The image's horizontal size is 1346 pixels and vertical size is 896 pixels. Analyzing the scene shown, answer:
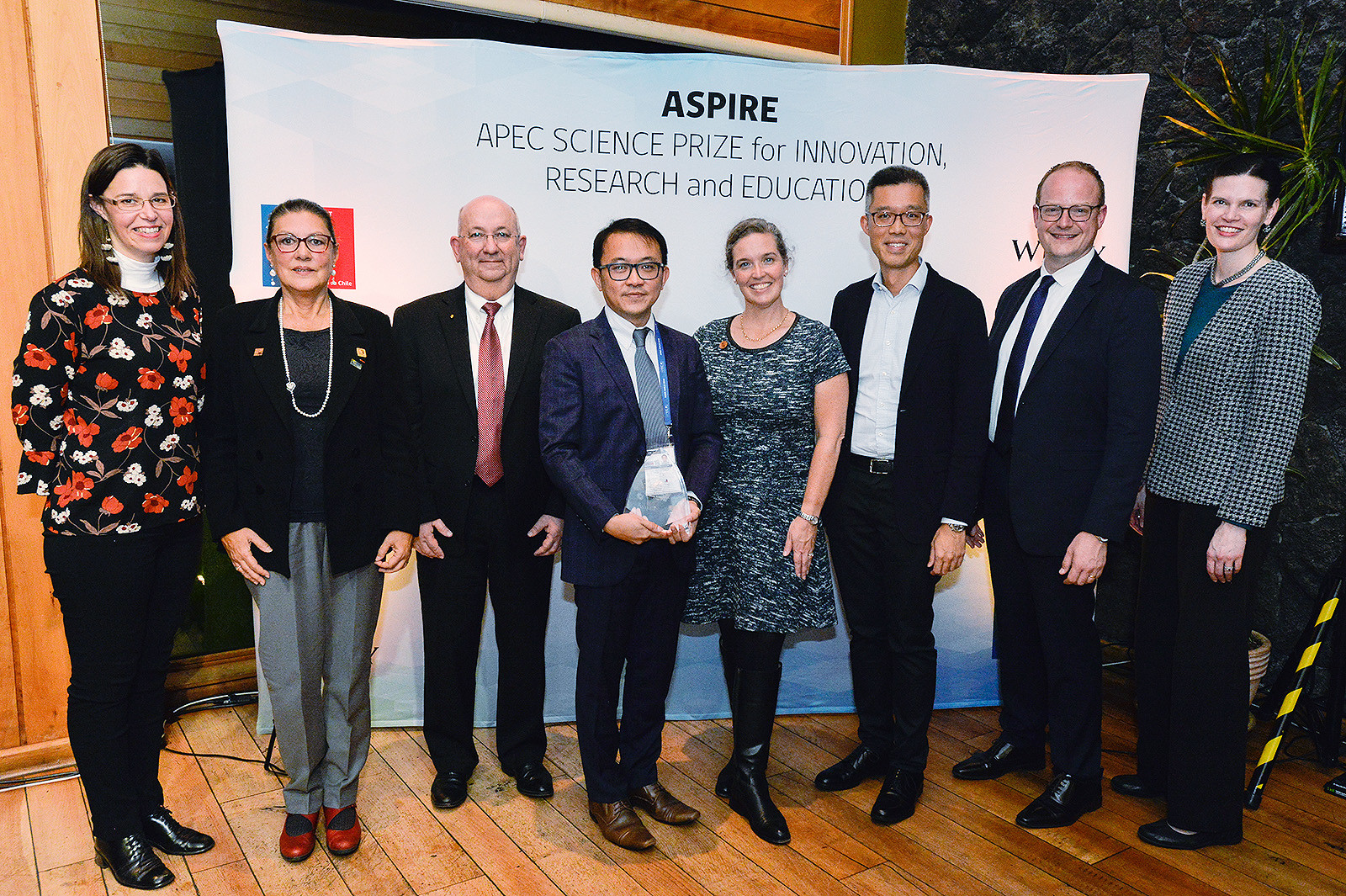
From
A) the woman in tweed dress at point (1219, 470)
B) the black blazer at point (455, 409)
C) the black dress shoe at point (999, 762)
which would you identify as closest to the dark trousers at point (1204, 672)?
the woman in tweed dress at point (1219, 470)

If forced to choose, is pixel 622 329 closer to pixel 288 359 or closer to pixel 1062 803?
pixel 288 359

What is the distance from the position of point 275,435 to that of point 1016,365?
2.08 metres

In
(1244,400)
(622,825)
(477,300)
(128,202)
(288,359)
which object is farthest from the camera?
(477,300)

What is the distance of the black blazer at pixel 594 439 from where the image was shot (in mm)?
2359

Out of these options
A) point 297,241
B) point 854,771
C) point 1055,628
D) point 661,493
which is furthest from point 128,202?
point 1055,628

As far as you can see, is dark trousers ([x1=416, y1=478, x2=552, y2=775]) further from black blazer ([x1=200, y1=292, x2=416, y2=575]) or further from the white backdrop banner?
the white backdrop banner

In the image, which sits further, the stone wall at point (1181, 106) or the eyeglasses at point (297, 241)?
the stone wall at point (1181, 106)

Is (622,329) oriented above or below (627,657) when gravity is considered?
above

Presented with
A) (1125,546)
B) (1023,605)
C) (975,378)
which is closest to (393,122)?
(975,378)

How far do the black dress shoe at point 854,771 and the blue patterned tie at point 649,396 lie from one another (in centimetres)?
128

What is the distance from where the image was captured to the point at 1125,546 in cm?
401

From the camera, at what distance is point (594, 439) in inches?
94.1

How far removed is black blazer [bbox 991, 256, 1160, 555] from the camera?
2451 millimetres

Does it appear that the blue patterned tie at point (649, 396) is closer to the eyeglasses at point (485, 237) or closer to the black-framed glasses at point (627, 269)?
the black-framed glasses at point (627, 269)
